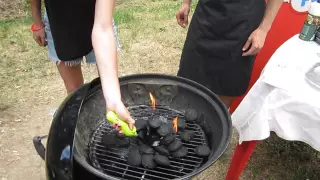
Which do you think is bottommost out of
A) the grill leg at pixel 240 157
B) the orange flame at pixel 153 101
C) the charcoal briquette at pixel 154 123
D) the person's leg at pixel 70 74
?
the grill leg at pixel 240 157

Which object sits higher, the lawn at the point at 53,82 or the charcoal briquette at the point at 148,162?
the charcoal briquette at the point at 148,162

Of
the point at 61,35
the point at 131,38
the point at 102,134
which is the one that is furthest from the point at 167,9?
the point at 102,134

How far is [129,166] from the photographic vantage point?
1.42m

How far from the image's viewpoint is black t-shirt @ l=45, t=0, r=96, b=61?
1.69 metres

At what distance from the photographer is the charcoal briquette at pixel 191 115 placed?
1603 millimetres

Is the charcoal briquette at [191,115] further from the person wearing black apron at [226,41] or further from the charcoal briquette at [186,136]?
the person wearing black apron at [226,41]

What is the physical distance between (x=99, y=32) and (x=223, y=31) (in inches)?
37.3

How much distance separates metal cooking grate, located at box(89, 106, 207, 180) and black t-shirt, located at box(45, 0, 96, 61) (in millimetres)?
502

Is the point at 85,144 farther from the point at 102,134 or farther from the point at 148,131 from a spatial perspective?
the point at 148,131

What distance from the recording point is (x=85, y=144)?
1.50 m

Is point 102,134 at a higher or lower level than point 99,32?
lower

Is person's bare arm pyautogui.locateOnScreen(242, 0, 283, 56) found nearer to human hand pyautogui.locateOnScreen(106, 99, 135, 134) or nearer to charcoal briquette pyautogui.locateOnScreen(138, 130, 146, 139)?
charcoal briquette pyautogui.locateOnScreen(138, 130, 146, 139)

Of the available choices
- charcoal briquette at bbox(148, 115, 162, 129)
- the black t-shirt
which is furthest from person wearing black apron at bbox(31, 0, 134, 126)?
charcoal briquette at bbox(148, 115, 162, 129)

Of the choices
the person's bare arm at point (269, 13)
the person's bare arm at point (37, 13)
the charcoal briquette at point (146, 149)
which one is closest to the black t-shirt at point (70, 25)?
the person's bare arm at point (37, 13)
